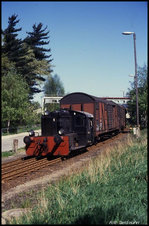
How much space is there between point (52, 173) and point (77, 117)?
519 centimetres

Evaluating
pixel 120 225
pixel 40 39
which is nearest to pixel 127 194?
pixel 120 225

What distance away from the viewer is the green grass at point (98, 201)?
5.08 m

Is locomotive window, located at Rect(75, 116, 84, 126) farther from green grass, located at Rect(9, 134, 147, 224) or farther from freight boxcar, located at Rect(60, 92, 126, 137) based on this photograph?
green grass, located at Rect(9, 134, 147, 224)

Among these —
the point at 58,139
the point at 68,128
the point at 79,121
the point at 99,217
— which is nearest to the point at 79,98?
the point at 79,121

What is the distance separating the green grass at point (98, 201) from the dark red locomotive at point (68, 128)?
4837 millimetres

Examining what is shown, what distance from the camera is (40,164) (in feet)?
42.1

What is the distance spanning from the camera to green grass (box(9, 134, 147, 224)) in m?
5.08

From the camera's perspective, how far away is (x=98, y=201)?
616cm

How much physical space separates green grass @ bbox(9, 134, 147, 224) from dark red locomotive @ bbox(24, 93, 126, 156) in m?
4.84

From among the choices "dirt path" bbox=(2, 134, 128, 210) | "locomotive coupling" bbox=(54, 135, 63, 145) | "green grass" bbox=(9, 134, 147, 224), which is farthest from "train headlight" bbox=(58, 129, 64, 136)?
"green grass" bbox=(9, 134, 147, 224)

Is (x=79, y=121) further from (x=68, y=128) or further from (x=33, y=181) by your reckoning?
(x=33, y=181)

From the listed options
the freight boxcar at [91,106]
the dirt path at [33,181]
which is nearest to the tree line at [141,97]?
the freight boxcar at [91,106]

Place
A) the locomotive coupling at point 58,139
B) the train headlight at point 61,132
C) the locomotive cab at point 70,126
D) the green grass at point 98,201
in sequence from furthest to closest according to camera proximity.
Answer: the locomotive cab at point 70,126, the train headlight at point 61,132, the locomotive coupling at point 58,139, the green grass at point 98,201

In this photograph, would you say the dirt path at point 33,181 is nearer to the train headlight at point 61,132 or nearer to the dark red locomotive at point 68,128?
the dark red locomotive at point 68,128
